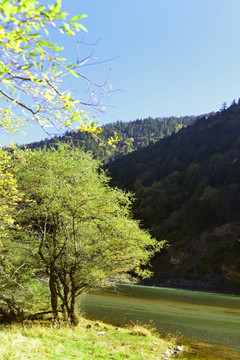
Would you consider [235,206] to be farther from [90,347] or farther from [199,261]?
[90,347]

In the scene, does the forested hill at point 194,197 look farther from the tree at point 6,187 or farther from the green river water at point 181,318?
the tree at point 6,187

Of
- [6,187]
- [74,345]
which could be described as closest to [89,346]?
[74,345]

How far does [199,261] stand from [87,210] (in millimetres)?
59490

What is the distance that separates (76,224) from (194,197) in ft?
259

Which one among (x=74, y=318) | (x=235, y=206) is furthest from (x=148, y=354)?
(x=235, y=206)

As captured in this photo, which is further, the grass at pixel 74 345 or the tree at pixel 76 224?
the tree at pixel 76 224

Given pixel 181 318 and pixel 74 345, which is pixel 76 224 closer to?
pixel 74 345

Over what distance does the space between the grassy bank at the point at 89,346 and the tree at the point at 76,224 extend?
2459 mm

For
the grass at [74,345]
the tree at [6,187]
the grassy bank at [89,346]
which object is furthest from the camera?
the grassy bank at [89,346]

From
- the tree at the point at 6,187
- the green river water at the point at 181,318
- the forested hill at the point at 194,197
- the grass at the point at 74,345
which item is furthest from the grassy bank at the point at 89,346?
the forested hill at the point at 194,197

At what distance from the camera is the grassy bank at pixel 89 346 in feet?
24.9

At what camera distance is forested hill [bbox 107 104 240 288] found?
62688 mm

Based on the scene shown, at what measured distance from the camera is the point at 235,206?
3167 inches

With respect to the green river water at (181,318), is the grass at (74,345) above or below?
above
